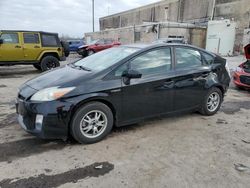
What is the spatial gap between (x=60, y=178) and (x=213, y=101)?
12.1 ft

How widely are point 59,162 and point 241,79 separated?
696cm

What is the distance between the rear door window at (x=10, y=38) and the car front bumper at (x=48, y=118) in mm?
7863

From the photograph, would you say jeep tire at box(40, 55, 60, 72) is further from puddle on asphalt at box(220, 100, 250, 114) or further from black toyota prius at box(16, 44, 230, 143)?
puddle on asphalt at box(220, 100, 250, 114)

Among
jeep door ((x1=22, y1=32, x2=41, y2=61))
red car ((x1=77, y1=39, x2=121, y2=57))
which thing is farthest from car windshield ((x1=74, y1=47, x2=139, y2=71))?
red car ((x1=77, y1=39, x2=121, y2=57))

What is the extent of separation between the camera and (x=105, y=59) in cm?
452

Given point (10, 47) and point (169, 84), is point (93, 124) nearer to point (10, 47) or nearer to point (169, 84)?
point (169, 84)

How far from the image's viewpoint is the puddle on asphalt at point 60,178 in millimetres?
2854

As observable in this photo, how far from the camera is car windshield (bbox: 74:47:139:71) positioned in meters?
4.22

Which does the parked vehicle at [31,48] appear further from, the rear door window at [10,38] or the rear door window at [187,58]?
the rear door window at [187,58]

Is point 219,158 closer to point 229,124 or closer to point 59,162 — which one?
point 229,124

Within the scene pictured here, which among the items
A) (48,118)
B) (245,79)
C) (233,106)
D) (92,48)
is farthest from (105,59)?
(92,48)

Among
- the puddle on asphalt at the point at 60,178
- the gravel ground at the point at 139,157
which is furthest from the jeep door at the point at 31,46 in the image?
the puddle on asphalt at the point at 60,178

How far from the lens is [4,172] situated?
308 cm

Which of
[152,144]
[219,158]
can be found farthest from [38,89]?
[219,158]
